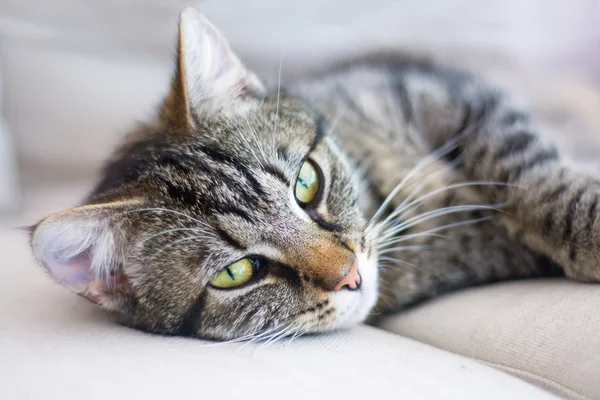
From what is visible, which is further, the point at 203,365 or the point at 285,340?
the point at 285,340

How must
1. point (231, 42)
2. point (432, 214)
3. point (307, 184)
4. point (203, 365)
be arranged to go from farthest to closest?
point (231, 42)
point (432, 214)
point (307, 184)
point (203, 365)

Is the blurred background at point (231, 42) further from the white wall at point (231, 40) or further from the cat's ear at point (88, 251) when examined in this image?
the cat's ear at point (88, 251)

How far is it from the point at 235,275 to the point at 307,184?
197mm

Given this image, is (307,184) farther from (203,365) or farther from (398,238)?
(203,365)

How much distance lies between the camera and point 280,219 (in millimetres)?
739

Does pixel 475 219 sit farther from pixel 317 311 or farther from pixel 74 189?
pixel 74 189

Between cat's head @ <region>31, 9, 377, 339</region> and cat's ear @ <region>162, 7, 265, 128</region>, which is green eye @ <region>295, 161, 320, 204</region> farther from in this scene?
cat's ear @ <region>162, 7, 265, 128</region>

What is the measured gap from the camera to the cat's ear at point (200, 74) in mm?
790

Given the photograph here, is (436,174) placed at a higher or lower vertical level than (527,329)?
higher

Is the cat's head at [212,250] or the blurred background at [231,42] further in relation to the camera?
the blurred background at [231,42]

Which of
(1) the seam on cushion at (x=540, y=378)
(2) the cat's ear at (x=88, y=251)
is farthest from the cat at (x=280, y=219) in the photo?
(1) the seam on cushion at (x=540, y=378)

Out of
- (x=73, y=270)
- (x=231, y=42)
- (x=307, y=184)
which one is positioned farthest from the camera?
(x=231, y=42)

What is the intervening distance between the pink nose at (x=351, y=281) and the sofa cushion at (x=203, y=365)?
0.08 metres

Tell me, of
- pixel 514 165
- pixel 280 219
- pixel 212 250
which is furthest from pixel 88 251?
pixel 514 165
